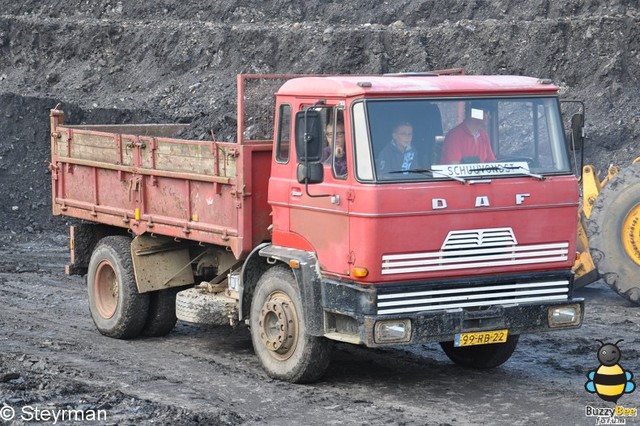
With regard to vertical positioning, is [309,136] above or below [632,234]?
above

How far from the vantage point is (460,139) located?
10.3 metres

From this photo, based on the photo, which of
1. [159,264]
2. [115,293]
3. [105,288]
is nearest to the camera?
[159,264]

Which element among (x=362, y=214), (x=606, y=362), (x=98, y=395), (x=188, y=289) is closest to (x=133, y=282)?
(x=188, y=289)

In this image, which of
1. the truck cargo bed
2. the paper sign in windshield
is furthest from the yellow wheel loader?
the truck cargo bed

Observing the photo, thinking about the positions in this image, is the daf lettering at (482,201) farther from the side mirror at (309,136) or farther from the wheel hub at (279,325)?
the wheel hub at (279,325)

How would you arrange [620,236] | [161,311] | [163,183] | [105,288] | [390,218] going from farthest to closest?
1. [620,236]
2. [105,288]
3. [161,311]
4. [163,183]
5. [390,218]

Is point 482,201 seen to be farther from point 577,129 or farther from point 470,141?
point 577,129

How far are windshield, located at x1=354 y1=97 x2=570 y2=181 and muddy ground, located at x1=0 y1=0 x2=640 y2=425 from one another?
1.71 metres

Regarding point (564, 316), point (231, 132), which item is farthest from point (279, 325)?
point (231, 132)

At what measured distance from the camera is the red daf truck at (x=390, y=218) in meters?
9.91

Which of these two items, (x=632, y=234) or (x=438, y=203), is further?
(x=632, y=234)

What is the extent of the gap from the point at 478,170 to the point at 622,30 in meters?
18.3

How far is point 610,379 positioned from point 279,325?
9.37ft

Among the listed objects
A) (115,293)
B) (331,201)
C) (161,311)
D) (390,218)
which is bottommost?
(161,311)
